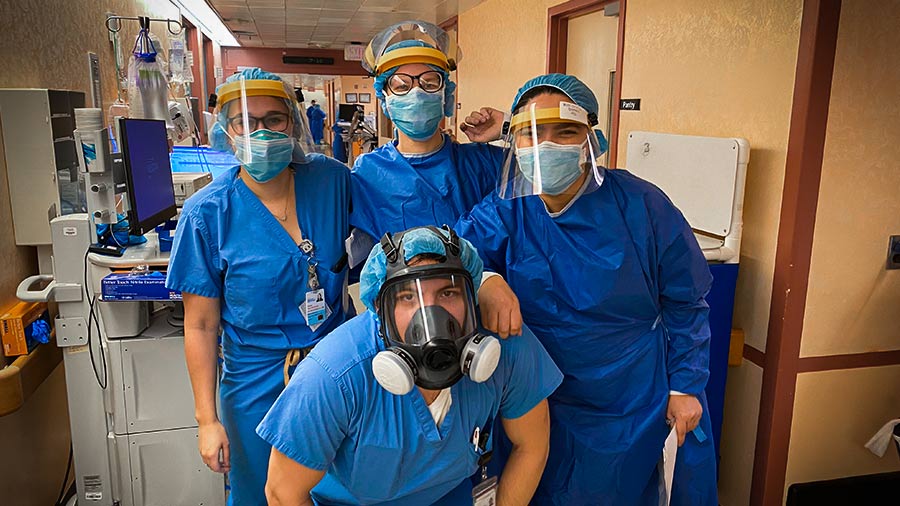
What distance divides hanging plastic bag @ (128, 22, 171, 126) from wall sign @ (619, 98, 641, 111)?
2.34m

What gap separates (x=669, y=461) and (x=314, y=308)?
0.96m

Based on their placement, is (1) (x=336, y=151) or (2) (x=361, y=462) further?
(1) (x=336, y=151)

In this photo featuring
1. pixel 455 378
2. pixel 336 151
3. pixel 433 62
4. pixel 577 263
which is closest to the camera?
pixel 455 378

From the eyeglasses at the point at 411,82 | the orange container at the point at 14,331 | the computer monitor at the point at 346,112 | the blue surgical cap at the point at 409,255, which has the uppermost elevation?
the computer monitor at the point at 346,112

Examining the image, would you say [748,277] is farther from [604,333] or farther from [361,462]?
[361,462]

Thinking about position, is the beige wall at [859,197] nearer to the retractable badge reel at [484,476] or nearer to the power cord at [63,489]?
the retractable badge reel at [484,476]

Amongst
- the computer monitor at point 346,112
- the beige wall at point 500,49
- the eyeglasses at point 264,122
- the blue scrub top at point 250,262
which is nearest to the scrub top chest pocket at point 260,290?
the blue scrub top at point 250,262

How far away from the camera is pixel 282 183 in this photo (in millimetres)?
1718

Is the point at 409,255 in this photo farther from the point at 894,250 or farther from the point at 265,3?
the point at 265,3

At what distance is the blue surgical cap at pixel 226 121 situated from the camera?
164 centimetres

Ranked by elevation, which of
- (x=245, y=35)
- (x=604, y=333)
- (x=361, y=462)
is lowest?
(x=361, y=462)

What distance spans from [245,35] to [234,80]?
10.2m

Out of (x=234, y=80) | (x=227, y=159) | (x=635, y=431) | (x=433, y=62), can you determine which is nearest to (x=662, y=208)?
(x=635, y=431)

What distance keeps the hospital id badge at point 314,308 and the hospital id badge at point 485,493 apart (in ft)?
1.91
